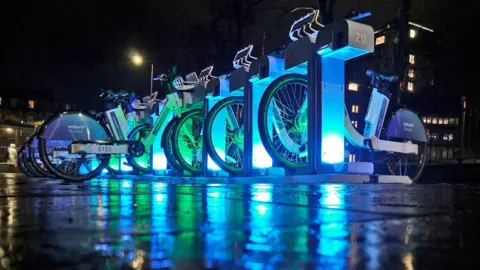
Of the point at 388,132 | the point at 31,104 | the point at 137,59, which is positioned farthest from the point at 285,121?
the point at 31,104

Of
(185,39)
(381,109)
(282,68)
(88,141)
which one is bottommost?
(88,141)

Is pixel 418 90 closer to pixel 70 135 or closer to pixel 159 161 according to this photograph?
pixel 159 161

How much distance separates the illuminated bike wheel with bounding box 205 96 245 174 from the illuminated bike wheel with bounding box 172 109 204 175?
0.78 m

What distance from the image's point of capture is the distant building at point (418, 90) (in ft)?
46.4

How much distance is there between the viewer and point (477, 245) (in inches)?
69.9

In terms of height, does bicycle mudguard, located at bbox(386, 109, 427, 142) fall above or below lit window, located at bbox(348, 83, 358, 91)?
below

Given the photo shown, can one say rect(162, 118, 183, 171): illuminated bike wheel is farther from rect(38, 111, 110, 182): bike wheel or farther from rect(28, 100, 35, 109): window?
rect(28, 100, 35, 109): window

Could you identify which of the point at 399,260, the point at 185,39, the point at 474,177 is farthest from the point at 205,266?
the point at 185,39

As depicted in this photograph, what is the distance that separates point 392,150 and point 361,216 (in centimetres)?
643

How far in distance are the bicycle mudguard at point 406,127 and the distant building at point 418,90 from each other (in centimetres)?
38

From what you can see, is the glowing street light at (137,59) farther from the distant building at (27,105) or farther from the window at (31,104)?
the window at (31,104)

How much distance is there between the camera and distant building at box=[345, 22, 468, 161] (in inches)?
557

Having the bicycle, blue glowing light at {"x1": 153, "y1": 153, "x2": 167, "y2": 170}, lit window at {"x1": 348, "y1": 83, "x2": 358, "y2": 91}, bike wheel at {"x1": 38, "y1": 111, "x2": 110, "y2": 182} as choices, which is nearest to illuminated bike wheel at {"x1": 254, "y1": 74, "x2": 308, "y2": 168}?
the bicycle

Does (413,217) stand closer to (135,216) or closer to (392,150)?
(135,216)
